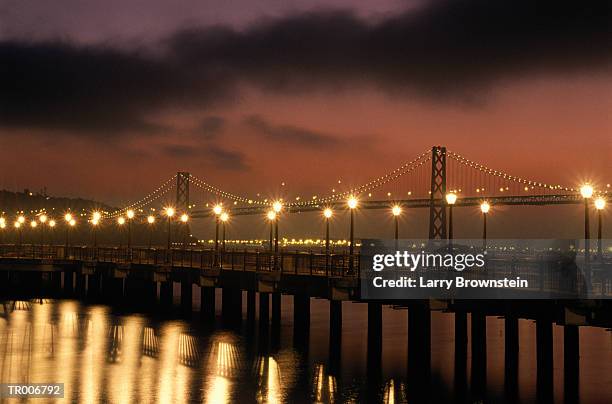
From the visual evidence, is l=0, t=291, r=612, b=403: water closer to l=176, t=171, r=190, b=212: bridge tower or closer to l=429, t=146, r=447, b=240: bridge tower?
l=429, t=146, r=447, b=240: bridge tower

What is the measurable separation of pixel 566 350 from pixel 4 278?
2320 inches

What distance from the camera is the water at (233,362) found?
31300 mm

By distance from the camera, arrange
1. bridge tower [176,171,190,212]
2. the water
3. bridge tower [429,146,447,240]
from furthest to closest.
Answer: bridge tower [176,171,190,212] → bridge tower [429,146,447,240] → the water

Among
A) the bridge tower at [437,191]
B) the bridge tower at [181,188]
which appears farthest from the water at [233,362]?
the bridge tower at [181,188]

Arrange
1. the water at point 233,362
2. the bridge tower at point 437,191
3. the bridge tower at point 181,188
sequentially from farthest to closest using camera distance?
the bridge tower at point 181,188 → the bridge tower at point 437,191 → the water at point 233,362

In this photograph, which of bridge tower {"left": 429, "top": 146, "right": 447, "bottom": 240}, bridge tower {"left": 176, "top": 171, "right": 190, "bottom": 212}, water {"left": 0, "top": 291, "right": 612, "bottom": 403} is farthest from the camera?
bridge tower {"left": 176, "top": 171, "right": 190, "bottom": 212}

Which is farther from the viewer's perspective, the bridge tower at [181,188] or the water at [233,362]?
the bridge tower at [181,188]

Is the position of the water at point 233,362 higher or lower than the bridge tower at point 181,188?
lower

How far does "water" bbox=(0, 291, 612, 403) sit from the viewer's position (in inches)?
1232

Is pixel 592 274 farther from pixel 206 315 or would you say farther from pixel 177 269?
pixel 206 315

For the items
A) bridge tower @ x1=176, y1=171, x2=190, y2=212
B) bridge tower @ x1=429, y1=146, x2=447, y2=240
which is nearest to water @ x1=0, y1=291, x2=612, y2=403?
bridge tower @ x1=429, y1=146, x2=447, y2=240

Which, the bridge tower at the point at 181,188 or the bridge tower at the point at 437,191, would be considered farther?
the bridge tower at the point at 181,188

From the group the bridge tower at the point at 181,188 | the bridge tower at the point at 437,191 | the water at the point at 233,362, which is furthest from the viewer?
the bridge tower at the point at 181,188

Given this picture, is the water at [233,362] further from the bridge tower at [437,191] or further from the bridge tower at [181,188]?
the bridge tower at [181,188]
